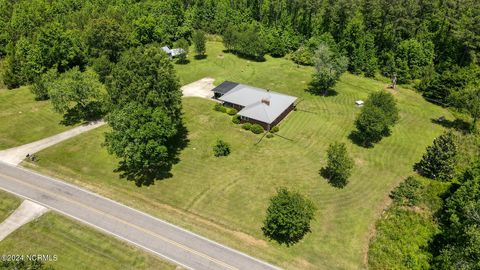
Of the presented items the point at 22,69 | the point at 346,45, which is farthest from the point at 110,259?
the point at 346,45

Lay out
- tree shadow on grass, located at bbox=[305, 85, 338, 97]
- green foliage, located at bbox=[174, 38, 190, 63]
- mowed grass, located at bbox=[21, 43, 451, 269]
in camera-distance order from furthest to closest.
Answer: green foliage, located at bbox=[174, 38, 190, 63] → tree shadow on grass, located at bbox=[305, 85, 338, 97] → mowed grass, located at bbox=[21, 43, 451, 269]

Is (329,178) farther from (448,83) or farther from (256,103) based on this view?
(448,83)

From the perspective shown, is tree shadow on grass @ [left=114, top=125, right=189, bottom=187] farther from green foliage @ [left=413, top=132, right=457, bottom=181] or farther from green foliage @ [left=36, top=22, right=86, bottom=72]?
green foliage @ [left=36, top=22, right=86, bottom=72]

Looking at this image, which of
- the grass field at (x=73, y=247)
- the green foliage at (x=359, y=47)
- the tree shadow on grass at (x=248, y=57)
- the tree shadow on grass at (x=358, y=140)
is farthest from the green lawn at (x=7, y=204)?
the green foliage at (x=359, y=47)

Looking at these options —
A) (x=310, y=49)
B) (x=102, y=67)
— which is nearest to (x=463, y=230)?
(x=310, y=49)

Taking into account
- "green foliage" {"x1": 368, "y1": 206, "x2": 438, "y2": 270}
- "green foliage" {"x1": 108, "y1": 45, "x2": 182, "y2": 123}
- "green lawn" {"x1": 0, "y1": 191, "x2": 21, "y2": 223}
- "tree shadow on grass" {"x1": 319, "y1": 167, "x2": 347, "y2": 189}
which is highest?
"green foliage" {"x1": 108, "y1": 45, "x2": 182, "y2": 123}

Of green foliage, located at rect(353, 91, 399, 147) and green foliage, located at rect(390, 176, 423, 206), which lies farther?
green foliage, located at rect(353, 91, 399, 147)

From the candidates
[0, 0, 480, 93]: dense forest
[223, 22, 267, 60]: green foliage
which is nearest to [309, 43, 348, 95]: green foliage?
[0, 0, 480, 93]: dense forest
